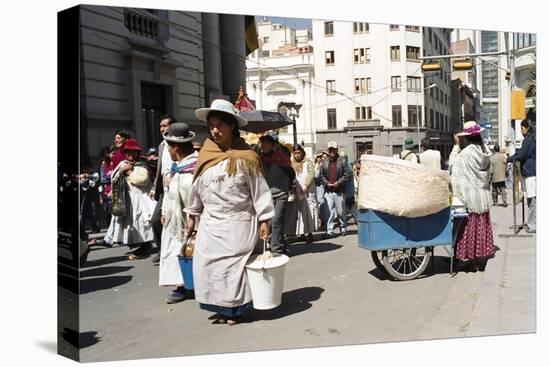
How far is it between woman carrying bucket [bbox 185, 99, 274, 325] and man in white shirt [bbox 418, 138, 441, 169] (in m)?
1.67

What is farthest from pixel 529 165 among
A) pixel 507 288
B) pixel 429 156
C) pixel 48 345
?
pixel 48 345

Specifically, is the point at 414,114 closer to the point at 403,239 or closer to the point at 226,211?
the point at 403,239

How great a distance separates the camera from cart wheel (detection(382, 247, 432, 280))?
20.3 feet

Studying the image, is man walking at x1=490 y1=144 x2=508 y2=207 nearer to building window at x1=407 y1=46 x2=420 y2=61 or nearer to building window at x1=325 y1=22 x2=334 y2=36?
building window at x1=407 y1=46 x2=420 y2=61

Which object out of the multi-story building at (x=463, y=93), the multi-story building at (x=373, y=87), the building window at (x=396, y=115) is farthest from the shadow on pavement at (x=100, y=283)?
the multi-story building at (x=463, y=93)

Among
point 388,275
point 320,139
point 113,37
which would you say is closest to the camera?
point 113,37

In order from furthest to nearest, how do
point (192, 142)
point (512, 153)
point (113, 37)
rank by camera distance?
1. point (512, 153)
2. point (192, 142)
3. point (113, 37)

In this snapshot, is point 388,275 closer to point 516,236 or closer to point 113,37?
point 516,236

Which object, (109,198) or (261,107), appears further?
(261,107)

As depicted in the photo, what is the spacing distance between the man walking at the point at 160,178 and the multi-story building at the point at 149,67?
0.20 ft

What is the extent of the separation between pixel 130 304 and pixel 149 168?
117cm

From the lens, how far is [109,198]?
16.7 ft

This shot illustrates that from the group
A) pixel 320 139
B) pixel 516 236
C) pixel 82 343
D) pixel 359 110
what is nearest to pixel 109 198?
pixel 82 343

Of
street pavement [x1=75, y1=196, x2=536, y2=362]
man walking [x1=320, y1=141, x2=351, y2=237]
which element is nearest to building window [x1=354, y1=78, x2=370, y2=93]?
man walking [x1=320, y1=141, x2=351, y2=237]
